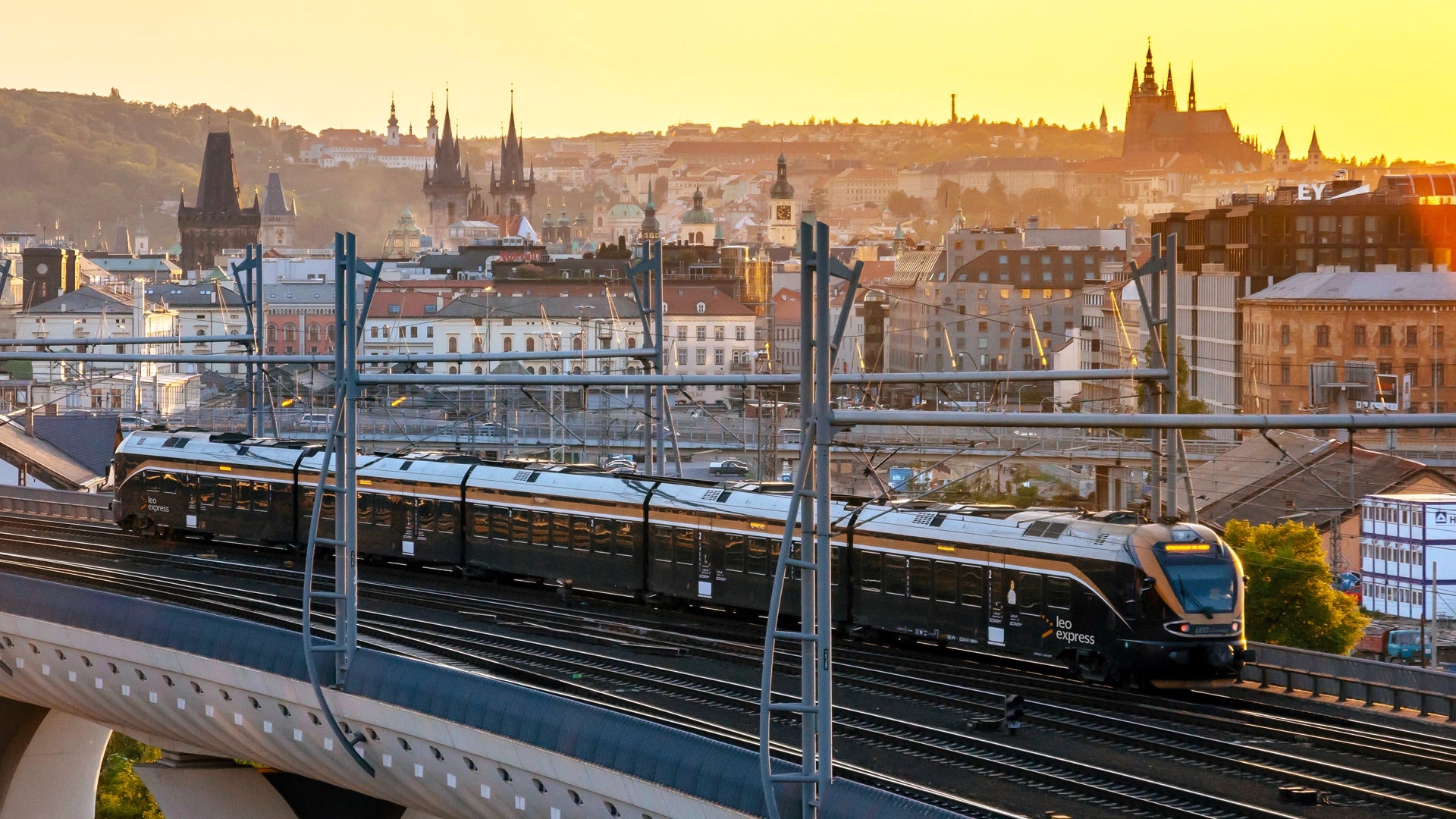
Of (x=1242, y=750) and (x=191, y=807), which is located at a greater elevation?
(x=1242, y=750)

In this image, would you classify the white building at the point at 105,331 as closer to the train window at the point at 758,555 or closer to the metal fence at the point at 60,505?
the metal fence at the point at 60,505

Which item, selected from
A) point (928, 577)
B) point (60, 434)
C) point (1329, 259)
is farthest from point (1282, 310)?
point (928, 577)

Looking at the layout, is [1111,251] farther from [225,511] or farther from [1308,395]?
[225,511]

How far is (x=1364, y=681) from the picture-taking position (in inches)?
894

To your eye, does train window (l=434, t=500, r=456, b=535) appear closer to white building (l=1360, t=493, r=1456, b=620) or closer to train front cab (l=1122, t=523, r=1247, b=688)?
train front cab (l=1122, t=523, r=1247, b=688)

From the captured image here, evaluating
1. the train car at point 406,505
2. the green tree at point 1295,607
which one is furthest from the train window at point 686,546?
the green tree at point 1295,607

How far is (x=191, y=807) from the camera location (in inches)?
1117

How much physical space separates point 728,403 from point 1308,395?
2635 cm

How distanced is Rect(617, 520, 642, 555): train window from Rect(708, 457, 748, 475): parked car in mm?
37325

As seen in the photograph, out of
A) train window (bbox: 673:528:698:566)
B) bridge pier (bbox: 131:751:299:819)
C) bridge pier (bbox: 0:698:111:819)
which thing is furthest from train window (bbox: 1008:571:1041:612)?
bridge pier (bbox: 0:698:111:819)

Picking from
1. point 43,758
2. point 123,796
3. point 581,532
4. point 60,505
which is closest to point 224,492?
point 43,758

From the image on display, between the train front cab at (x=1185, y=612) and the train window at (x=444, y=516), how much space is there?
13.8 meters

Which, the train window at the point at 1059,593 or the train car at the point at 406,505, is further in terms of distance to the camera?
the train car at the point at 406,505

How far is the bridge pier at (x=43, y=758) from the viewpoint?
3591 cm
